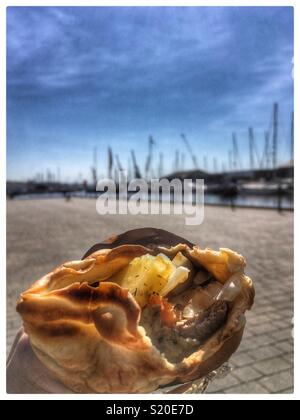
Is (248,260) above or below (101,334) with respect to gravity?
below

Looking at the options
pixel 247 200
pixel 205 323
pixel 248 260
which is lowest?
pixel 248 260

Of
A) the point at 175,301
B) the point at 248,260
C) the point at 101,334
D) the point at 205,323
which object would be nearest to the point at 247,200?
the point at 248,260

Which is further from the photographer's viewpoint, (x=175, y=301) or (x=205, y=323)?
(x=175, y=301)

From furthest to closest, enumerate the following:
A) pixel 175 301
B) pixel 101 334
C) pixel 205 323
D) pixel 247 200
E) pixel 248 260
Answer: pixel 247 200 → pixel 248 260 → pixel 175 301 → pixel 205 323 → pixel 101 334

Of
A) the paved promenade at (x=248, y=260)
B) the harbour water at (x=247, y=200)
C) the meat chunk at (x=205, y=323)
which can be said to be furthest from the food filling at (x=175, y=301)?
the harbour water at (x=247, y=200)

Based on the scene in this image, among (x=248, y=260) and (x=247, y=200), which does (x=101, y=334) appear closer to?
(x=248, y=260)

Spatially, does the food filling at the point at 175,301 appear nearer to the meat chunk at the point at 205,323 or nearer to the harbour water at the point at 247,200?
the meat chunk at the point at 205,323
